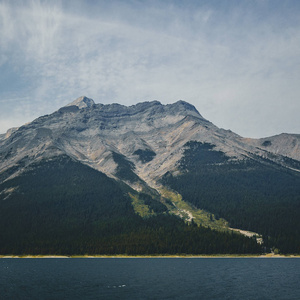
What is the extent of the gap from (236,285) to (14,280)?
238ft

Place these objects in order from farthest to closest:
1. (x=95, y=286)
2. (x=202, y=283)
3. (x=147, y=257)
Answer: (x=147, y=257)
(x=202, y=283)
(x=95, y=286)

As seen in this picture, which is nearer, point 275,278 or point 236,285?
point 236,285

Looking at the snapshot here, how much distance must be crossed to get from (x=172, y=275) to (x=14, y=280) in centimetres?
5504

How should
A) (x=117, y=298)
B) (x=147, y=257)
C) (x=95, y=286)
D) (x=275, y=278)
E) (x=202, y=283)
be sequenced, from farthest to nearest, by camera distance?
(x=147, y=257) < (x=275, y=278) < (x=202, y=283) < (x=95, y=286) < (x=117, y=298)

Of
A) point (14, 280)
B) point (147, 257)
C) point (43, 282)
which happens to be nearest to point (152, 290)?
point (43, 282)

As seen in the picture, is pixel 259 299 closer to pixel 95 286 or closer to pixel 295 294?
pixel 295 294

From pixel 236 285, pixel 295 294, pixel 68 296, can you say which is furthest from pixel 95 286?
pixel 295 294

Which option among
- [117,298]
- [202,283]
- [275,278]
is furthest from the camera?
[275,278]

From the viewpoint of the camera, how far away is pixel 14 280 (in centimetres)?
10456

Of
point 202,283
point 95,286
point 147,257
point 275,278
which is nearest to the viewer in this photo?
point 95,286

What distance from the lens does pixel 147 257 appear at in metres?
200

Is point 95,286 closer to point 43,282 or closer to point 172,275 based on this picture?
point 43,282

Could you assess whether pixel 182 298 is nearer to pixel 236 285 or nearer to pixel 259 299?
pixel 259 299

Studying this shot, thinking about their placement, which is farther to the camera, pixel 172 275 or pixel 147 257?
pixel 147 257
